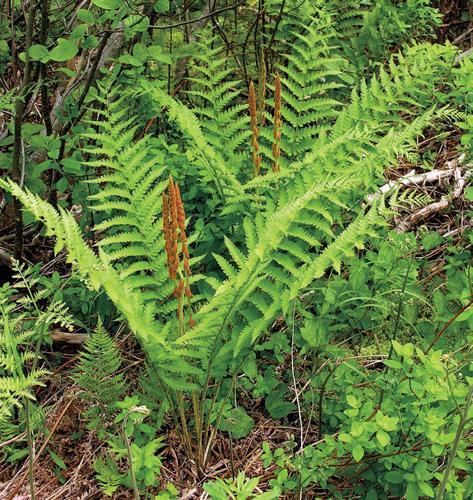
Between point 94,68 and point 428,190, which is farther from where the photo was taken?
point 428,190

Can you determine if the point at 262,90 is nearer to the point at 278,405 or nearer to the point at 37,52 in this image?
the point at 37,52

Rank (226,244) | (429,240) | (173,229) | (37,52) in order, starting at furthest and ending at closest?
(429,240), (37,52), (226,244), (173,229)

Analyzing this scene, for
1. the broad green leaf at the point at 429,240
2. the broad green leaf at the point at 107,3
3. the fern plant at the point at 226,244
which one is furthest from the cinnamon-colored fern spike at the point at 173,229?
the broad green leaf at the point at 429,240

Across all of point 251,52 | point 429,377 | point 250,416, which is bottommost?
point 250,416

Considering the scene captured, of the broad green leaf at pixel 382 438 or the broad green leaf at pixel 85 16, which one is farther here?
the broad green leaf at pixel 85 16

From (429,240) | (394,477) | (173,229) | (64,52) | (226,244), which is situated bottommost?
(394,477)

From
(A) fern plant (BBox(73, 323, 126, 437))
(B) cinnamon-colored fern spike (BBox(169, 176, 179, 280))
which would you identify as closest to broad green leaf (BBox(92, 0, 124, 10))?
(B) cinnamon-colored fern spike (BBox(169, 176, 179, 280))

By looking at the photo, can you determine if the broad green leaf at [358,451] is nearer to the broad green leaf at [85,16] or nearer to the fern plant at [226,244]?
the fern plant at [226,244]

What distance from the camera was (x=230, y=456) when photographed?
1920 millimetres

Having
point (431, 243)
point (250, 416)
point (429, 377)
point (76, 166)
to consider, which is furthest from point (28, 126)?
point (429, 377)

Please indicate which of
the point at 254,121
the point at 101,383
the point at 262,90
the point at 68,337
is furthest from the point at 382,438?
the point at 68,337

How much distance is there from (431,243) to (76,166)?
1.37 meters

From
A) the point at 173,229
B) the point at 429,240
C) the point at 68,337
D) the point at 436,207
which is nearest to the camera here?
the point at 173,229

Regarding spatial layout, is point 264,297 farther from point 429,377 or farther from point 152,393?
point 429,377
